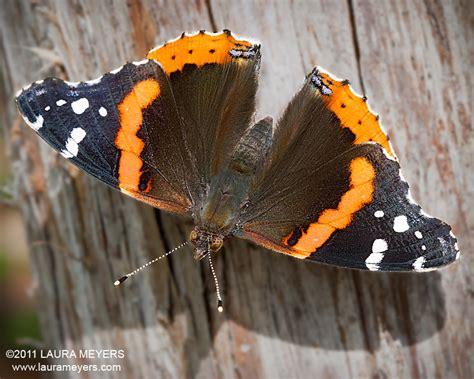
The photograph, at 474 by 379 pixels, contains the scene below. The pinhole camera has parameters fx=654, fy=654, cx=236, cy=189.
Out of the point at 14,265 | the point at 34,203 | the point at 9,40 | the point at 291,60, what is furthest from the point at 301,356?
the point at 14,265

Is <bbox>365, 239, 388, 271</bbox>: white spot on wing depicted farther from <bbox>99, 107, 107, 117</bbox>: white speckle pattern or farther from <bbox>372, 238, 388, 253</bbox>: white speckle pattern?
<bbox>99, 107, 107, 117</bbox>: white speckle pattern

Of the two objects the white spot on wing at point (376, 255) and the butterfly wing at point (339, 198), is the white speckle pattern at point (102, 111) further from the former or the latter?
the white spot on wing at point (376, 255)

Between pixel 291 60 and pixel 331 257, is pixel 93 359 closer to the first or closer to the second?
pixel 331 257

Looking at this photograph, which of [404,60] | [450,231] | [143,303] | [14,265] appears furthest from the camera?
[14,265]

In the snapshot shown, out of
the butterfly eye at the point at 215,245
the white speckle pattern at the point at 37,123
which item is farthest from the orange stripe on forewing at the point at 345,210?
the white speckle pattern at the point at 37,123

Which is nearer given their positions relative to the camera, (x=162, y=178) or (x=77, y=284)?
(x=162, y=178)

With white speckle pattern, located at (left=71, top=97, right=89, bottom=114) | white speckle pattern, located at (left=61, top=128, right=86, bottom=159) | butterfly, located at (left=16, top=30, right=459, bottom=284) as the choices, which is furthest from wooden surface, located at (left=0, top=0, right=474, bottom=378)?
white speckle pattern, located at (left=61, top=128, right=86, bottom=159)
